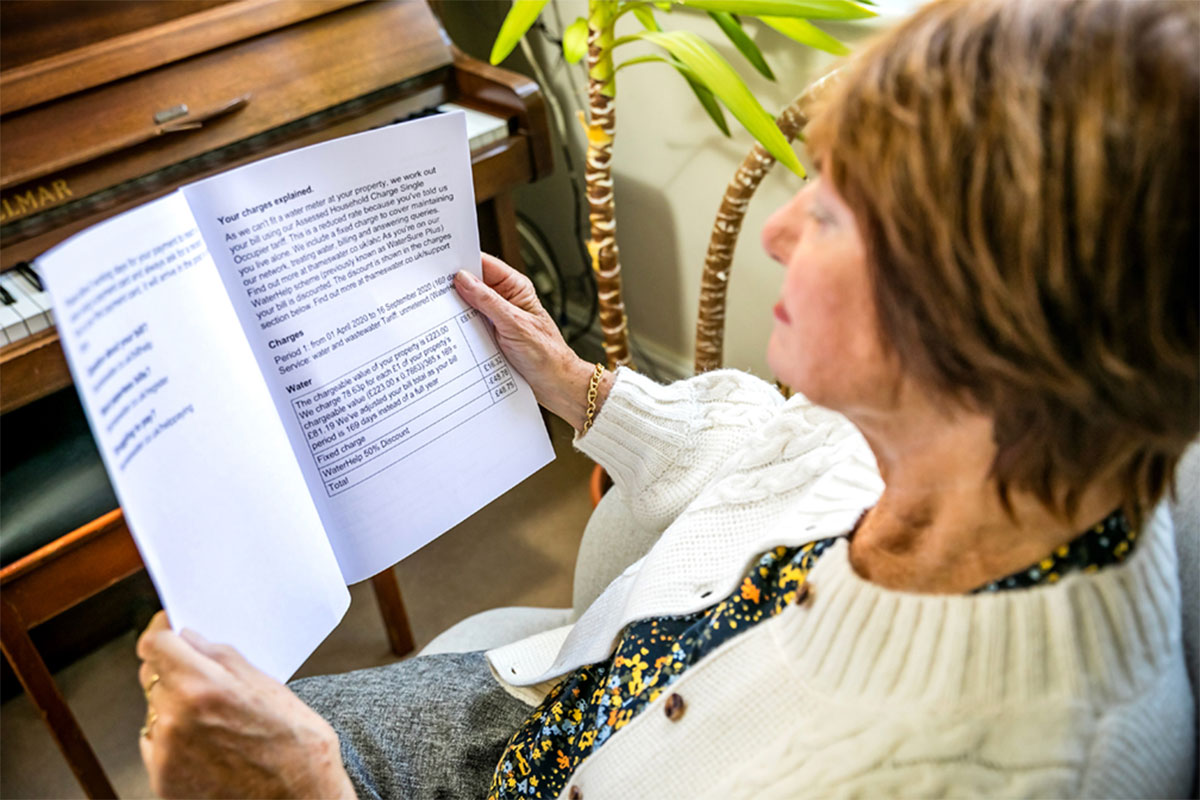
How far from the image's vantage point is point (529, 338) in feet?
2.82

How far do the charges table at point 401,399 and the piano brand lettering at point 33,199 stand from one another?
77 centimetres

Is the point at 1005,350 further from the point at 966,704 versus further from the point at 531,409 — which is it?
the point at 531,409

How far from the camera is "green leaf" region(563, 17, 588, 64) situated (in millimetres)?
1258

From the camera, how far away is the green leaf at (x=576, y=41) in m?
1.26

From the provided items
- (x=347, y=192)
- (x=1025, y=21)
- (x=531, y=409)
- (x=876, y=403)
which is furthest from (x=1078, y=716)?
(x=347, y=192)

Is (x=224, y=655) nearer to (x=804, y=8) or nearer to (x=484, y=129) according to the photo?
(x=804, y=8)

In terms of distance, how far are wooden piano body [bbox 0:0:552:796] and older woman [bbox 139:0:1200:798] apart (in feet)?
2.17

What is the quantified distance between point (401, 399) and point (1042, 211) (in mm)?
495

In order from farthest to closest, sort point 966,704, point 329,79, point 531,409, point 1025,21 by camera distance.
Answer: point 329,79 → point 531,409 → point 966,704 → point 1025,21

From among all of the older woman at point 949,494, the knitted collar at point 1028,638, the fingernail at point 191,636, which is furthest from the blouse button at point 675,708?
the fingernail at point 191,636

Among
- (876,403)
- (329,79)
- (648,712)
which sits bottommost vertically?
(648,712)

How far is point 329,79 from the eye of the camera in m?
1.43

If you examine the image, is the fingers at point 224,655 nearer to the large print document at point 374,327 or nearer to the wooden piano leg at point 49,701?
the large print document at point 374,327

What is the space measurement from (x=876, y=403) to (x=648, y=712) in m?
0.32
